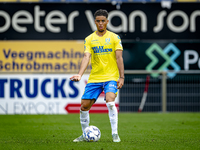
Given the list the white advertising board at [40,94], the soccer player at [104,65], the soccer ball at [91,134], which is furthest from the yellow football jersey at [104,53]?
the white advertising board at [40,94]

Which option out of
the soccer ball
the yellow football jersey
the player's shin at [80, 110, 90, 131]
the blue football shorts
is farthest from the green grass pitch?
the yellow football jersey

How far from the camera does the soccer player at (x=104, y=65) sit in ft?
19.4

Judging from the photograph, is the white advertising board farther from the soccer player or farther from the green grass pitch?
the soccer player

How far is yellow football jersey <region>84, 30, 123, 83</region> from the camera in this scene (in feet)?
19.6

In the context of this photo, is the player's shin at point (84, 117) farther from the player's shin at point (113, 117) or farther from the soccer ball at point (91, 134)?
the player's shin at point (113, 117)

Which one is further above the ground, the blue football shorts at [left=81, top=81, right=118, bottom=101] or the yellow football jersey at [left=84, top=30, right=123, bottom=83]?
the yellow football jersey at [left=84, top=30, right=123, bottom=83]

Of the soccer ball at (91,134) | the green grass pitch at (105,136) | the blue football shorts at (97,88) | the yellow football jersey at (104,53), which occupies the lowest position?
the green grass pitch at (105,136)

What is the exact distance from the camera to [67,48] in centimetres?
1271

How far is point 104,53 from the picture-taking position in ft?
19.7

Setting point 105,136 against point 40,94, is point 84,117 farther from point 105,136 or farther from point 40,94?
point 40,94

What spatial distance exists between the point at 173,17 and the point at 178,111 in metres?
2.95

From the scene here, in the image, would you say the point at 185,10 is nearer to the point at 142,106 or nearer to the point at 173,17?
the point at 173,17

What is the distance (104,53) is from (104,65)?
0.18 m

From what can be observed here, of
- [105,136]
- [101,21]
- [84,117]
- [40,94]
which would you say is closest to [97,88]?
[84,117]
